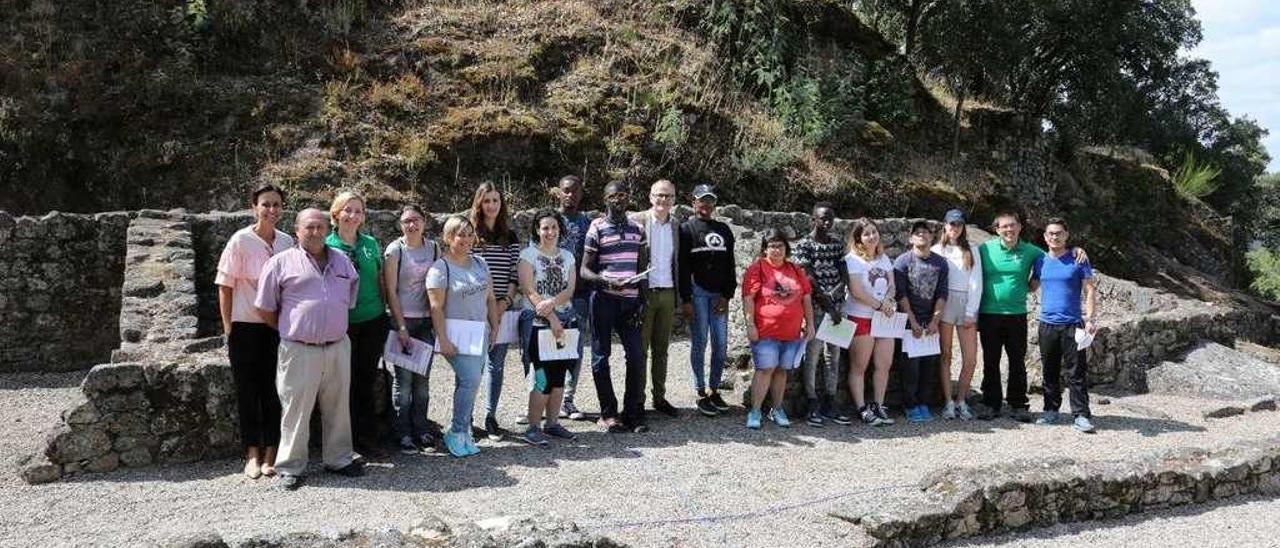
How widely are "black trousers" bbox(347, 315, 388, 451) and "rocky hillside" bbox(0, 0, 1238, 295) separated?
299 inches

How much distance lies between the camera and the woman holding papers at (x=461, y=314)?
611 centimetres

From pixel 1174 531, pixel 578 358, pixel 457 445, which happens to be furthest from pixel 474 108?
pixel 1174 531

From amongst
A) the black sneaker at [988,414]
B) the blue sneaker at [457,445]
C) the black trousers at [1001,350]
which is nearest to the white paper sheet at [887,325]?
the black trousers at [1001,350]

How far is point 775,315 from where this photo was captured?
7.14 metres

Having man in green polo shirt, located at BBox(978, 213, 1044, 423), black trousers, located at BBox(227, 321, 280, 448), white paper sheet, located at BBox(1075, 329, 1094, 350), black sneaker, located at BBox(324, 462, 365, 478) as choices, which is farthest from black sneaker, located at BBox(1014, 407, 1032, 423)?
black trousers, located at BBox(227, 321, 280, 448)

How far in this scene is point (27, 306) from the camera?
9.14m

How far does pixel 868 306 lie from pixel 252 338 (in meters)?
4.70

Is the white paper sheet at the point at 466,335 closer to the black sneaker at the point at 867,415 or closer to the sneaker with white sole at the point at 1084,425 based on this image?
the black sneaker at the point at 867,415

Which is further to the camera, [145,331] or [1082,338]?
[1082,338]

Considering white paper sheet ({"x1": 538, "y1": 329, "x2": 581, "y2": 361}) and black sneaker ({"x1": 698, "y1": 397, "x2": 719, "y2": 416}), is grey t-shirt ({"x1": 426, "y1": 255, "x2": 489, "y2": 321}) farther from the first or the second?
black sneaker ({"x1": 698, "y1": 397, "x2": 719, "y2": 416})

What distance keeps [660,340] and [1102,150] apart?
26.3m

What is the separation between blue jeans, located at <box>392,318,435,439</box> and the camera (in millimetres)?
6285

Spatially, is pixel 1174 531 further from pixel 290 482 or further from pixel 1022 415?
pixel 290 482

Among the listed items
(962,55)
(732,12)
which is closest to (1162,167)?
(962,55)
